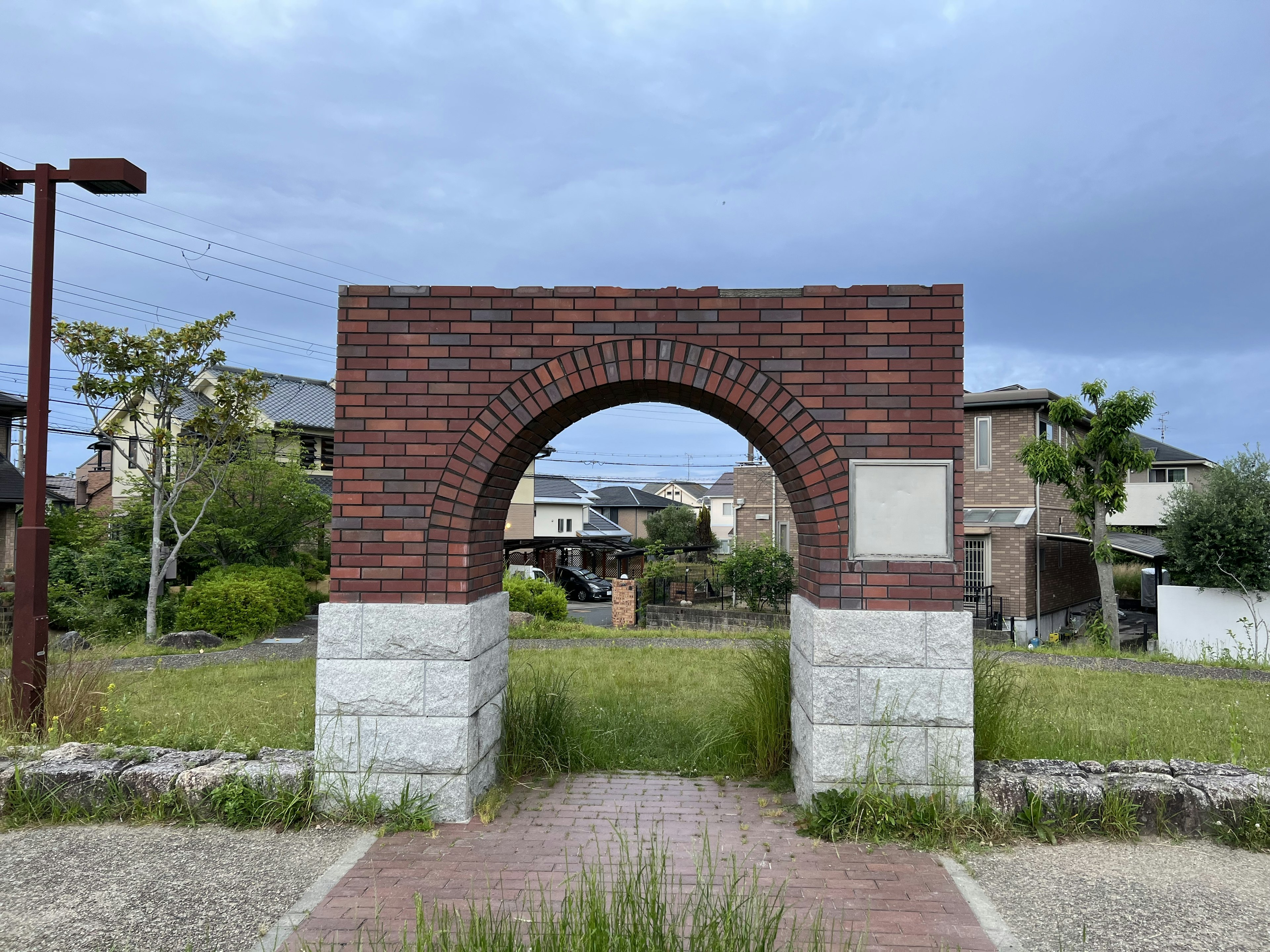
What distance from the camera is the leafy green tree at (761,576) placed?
55.7ft

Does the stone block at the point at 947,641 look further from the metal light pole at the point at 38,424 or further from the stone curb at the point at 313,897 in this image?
the metal light pole at the point at 38,424

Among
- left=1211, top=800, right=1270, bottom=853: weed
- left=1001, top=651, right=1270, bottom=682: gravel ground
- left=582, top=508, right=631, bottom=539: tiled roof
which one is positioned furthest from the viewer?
left=582, top=508, right=631, bottom=539: tiled roof

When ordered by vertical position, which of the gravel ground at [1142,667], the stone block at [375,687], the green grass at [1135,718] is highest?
the stone block at [375,687]

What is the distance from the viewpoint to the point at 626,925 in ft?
9.29

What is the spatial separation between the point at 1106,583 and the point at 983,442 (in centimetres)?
626

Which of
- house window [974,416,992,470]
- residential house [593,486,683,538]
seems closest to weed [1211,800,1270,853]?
house window [974,416,992,470]

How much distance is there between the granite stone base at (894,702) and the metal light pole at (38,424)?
569cm

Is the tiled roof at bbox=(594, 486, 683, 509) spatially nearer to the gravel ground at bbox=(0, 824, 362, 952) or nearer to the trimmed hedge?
the trimmed hedge

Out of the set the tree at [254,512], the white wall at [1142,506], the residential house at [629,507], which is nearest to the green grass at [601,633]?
the tree at [254,512]

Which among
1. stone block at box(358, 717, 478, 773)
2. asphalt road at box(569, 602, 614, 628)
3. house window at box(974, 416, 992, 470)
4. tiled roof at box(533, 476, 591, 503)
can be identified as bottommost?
asphalt road at box(569, 602, 614, 628)

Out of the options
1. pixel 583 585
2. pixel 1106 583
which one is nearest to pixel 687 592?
pixel 1106 583

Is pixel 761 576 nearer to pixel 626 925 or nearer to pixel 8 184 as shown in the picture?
pixel 8 184

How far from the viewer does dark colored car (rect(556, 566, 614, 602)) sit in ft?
98.5

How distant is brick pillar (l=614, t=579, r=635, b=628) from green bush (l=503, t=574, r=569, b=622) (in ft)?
4.07
